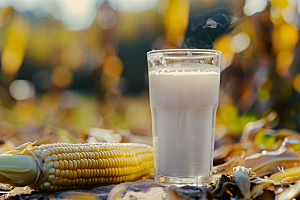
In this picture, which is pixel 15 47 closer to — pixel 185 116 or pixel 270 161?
pixel 185 116

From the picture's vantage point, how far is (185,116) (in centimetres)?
111

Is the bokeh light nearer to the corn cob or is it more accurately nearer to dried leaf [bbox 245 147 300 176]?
the corn cob

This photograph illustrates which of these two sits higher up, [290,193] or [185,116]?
[185,116]

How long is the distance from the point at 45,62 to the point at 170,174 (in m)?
3.14

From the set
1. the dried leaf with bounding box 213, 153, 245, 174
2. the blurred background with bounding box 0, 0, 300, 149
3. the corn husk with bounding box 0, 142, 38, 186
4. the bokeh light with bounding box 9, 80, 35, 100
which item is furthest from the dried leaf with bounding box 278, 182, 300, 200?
the bokeh light with bounding box 9, 80, 35, 100

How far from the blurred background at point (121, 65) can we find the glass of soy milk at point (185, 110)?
106 cm

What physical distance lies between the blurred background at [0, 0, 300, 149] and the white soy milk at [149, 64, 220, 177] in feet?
3.47

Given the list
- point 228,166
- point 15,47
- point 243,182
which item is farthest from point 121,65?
point 243,182

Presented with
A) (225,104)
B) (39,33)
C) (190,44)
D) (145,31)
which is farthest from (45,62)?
(190,44)

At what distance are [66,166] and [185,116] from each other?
449 millimetres

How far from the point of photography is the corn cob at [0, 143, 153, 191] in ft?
3.10

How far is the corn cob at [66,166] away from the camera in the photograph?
0.95m

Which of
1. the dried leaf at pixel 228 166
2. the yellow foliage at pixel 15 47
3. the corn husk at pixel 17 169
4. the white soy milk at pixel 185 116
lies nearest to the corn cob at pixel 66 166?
the corn husk at pixel 17 169

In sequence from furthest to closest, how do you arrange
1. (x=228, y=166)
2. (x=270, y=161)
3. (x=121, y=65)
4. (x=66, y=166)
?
(x=121, y=65), (x=228, y=166), (x=270, y=161), (x=66, y=166)
